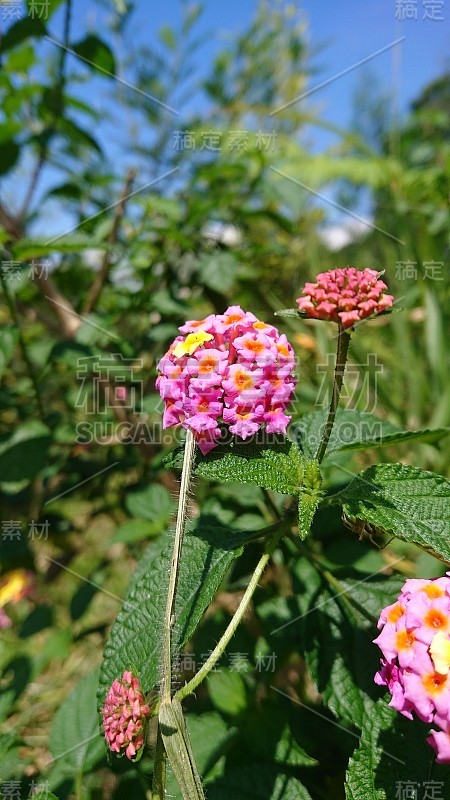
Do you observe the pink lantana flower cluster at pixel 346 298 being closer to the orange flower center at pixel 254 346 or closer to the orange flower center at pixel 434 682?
the orange flower center at pixel 254 346

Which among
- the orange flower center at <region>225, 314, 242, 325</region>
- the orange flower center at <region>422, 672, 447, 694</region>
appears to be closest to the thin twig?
the orange flower center at <region>225, 314, 242, 325</region>

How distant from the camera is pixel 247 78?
7.16 feet

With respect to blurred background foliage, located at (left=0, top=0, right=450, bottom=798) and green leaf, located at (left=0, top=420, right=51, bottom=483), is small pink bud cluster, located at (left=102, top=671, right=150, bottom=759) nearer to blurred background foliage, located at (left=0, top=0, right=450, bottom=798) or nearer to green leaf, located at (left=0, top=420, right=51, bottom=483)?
blurred background foliage, located at (left=0, top=0, right=450, bottom=798)

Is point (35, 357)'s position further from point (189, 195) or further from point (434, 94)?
point (434, 94)

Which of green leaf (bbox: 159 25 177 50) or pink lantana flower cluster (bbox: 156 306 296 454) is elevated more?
green leaf (bbox: 159 25 177 50)

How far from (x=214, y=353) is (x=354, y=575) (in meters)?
0.38

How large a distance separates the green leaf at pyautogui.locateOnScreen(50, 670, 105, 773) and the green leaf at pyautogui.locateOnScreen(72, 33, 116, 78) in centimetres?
106

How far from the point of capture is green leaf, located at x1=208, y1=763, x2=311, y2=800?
0.59 m

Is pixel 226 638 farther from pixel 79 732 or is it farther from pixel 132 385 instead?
pixel 132 385

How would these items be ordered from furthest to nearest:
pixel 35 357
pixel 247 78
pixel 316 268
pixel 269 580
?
1. pixel 247 78
2. pixel 316 268
3. pixel 35 357
4. pixel 269 580

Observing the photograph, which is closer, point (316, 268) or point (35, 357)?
point (35, 357)

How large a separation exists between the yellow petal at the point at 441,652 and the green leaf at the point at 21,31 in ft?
3.64

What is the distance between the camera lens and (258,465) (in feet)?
1.88

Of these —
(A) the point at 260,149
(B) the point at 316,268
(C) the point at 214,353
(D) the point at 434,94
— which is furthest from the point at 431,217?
(D) the point at 434,94
